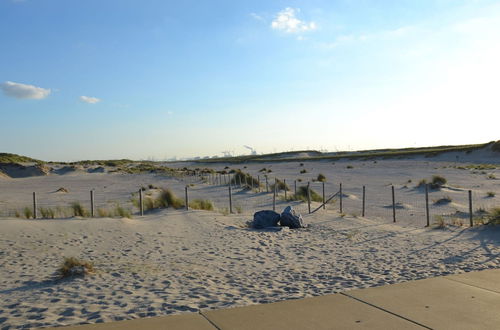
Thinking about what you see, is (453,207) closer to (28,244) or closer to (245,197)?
(245,197)

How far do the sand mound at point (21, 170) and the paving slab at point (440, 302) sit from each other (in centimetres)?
5989

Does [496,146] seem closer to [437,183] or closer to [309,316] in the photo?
[437,183]

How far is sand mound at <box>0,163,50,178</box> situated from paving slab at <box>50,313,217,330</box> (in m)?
59.1

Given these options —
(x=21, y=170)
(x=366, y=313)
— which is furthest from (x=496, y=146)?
(x=366, y=313)

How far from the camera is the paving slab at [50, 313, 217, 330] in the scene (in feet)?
17.9

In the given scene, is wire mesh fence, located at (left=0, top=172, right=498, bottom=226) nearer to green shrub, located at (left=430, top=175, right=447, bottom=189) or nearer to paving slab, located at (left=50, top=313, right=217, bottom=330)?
green shrub, located at (left=430, top=175, right=447, bottom=189)

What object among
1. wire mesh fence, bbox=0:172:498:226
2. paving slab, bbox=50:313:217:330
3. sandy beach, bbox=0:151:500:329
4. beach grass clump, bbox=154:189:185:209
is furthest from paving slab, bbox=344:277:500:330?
beach grass clump, bbox=154:189:185:209

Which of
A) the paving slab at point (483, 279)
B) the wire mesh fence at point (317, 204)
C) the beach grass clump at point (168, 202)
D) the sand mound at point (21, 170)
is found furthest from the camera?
the sand mound at point (21, 170)

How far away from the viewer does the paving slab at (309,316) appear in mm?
5418

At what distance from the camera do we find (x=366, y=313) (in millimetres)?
5836

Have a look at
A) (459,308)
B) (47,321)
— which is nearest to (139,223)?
(47,321)

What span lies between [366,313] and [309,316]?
734 millimetres

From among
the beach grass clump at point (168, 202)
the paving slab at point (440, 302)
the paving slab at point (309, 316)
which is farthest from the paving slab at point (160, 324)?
the beach grass clump at point (168, 202)

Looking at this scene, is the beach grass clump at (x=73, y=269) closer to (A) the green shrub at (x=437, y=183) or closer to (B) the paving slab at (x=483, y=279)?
(B) the paving slab at (x=483, y=279)
